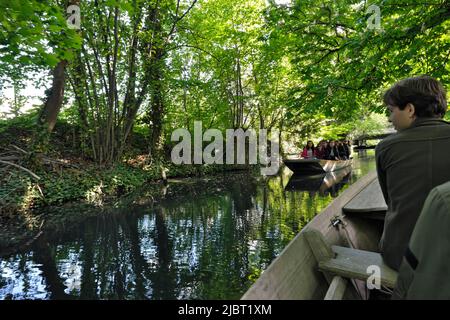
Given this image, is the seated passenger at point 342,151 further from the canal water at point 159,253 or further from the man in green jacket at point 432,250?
the man in green jacket at point 432,250

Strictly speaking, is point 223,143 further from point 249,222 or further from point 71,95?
point 249,222

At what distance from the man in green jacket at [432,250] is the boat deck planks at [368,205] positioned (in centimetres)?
300

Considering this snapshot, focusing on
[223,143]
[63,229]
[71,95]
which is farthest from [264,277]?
[223,143]

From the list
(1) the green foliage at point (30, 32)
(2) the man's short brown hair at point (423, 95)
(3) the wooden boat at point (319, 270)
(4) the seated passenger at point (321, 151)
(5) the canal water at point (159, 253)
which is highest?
(1) the green foliage at point (30, 32)

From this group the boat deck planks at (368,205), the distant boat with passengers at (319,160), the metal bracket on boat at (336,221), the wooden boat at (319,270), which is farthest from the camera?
the distant boat with passengers at (319,160)

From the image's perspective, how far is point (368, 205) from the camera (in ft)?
12.9

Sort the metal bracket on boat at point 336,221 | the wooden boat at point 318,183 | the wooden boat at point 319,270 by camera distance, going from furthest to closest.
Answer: the wooden boat at point 318,183 → the metal bracket on boat at point 336,221 → the wooden boat at point 319,270

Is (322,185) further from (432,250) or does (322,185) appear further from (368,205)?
(432,250)

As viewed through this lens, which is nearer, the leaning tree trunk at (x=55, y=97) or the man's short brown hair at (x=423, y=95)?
the man's short brown hair at (x=423, y=95)

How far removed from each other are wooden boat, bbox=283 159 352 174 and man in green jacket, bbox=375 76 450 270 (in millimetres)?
13544

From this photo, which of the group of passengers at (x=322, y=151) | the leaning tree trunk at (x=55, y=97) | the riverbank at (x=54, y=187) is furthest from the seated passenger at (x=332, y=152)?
the leaning tree trunk at (x=55, y=97)

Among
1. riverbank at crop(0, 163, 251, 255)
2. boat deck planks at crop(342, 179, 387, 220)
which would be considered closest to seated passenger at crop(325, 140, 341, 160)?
riverbank at crop(0, 163, 251, 255)

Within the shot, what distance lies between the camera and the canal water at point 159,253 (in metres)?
3.87
